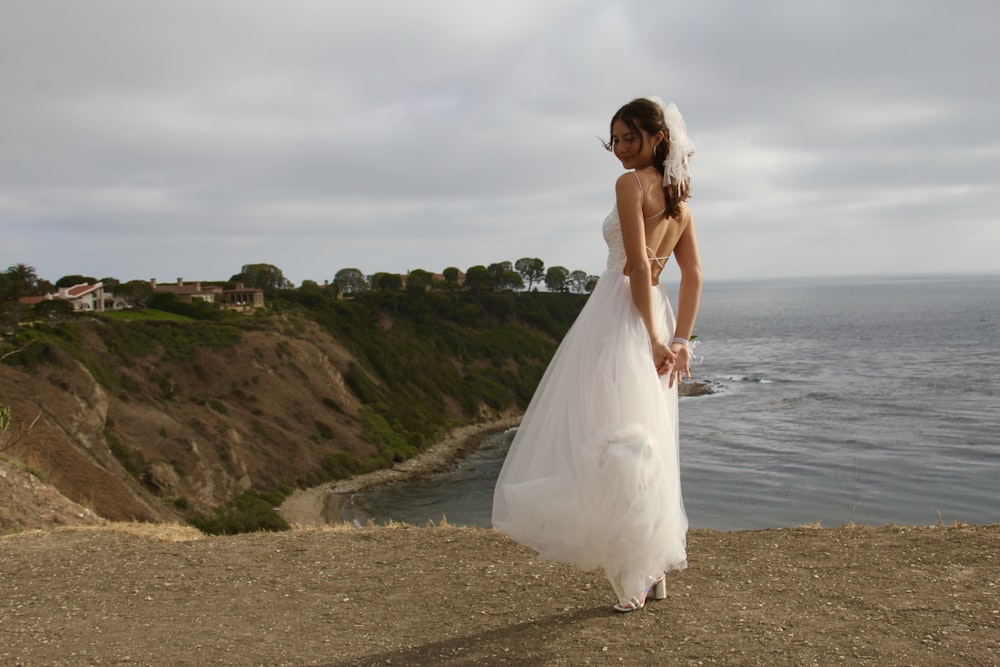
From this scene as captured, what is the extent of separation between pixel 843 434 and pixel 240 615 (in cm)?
5950

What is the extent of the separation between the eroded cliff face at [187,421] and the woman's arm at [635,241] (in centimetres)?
2599

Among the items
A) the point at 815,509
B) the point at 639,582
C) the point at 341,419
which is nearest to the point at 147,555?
the point at 639,582

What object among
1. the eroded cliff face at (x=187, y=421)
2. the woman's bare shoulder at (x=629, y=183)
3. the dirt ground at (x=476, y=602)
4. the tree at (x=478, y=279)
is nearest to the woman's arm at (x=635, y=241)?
the woman's bare shoulder at (x=629, y=183)

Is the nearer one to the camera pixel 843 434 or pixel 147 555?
pixel 147 555

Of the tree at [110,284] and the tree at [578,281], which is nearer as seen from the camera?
the tree at [110,284]

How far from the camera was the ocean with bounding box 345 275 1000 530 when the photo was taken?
37.8m

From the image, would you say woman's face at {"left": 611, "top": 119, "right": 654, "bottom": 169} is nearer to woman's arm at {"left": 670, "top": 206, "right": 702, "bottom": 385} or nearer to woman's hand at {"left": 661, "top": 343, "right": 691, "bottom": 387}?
woman's arm at {"left": 670, "top": 206, "right": 702, "bottom": 385}

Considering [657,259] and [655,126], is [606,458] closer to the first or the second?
[657,259]

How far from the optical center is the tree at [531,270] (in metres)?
115

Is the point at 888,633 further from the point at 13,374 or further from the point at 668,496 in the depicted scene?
the point at 13,374

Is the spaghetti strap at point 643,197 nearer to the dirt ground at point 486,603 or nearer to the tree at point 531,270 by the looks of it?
the dirt ground at point 486,603

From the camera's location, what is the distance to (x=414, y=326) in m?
79.7

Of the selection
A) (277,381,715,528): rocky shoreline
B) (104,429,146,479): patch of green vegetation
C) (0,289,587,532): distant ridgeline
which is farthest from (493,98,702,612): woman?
(104,429,146,479): patch of green vegetation

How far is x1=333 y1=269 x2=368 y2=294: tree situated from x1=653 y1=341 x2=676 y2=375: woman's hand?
317ft
